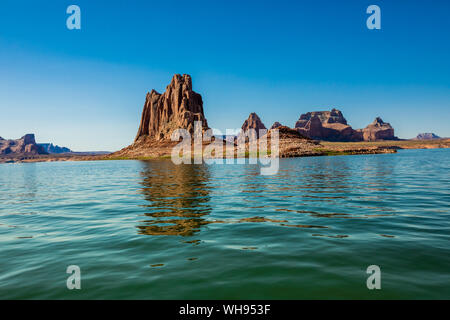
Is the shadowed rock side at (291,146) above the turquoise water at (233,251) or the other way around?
above

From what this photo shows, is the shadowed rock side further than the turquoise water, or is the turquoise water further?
the shadowed rock side

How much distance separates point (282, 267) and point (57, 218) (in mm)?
15227

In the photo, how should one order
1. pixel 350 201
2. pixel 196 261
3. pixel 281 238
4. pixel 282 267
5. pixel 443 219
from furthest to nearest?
pixel 350 201 → pixel 443 219 → pixel 281 238 → pixel 196 261 → pixel 282 267

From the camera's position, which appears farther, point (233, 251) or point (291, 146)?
point (291, 146)

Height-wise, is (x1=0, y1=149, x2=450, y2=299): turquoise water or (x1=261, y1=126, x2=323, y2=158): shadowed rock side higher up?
(x1=261, y1=126, x2=323, y2=158): shadowed rock side

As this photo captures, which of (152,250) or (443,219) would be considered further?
(443,219)

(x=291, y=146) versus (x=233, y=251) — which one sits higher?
(x=291, y=146)

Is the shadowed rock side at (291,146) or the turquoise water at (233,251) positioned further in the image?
the shadowed rock side at (291,146)

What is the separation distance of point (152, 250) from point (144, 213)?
25.3 ft

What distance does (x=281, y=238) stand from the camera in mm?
11211
